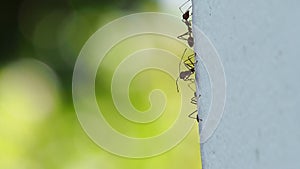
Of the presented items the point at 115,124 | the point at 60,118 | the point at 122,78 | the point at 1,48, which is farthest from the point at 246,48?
the point at 1,48

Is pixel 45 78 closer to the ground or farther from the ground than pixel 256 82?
farther from the ground

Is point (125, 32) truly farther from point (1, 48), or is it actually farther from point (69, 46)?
point (1, 48)

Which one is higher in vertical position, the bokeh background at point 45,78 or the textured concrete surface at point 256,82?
the bokeh background at point 45,78

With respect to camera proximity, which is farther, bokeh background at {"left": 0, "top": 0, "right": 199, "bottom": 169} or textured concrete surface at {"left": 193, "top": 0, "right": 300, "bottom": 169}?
bokeh background at {"left": 0, "top": 0, "right": 199, "bottom": 169}

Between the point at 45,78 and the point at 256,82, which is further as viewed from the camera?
the point at 45,78

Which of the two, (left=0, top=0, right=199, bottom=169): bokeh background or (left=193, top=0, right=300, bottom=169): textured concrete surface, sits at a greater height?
(left=0, top=0, right=199, bottom=169): bokeh background
